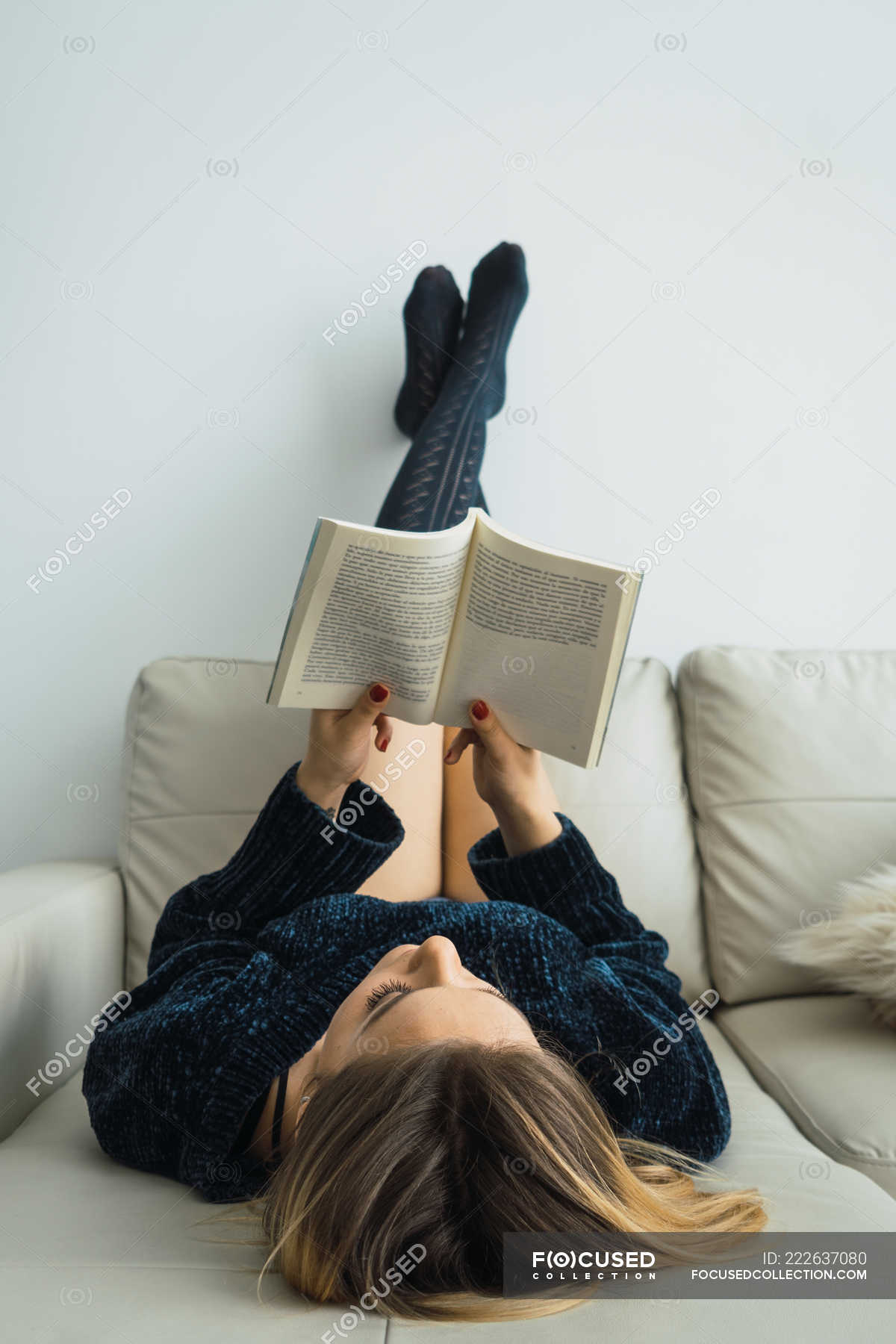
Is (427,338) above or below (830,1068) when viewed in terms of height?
above

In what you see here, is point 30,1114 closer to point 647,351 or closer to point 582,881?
point 582,881

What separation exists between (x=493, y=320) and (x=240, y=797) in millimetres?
875

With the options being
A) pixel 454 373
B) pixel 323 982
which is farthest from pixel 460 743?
pixel 454 373

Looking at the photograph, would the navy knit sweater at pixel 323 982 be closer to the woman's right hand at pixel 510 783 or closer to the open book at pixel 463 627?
the woman's right hand at pixel 510 783

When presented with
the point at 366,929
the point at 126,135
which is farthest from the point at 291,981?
the point at 126,135

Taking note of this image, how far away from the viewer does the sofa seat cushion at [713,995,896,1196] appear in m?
0.97

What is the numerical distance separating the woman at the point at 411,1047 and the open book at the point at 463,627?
0.16 feet

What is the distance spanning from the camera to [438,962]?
2.74ft

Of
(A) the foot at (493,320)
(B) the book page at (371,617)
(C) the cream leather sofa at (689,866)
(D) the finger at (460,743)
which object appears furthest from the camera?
(A) the foot at (493,320)

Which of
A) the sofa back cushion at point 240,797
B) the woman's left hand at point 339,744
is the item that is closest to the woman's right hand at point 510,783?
the woman's left hand at point 339,744

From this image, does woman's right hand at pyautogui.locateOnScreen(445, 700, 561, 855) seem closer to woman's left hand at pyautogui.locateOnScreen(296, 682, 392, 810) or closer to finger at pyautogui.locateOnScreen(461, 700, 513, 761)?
finger at pyautogui.locateOnScreen(461, 700, 513, 761)

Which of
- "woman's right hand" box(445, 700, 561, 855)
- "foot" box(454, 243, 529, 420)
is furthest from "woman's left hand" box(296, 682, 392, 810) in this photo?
"foot" box(454, 243, 529, 420)

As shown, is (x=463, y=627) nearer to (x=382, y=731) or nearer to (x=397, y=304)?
(x=382, y=731)

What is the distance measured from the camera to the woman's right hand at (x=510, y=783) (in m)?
1.09
